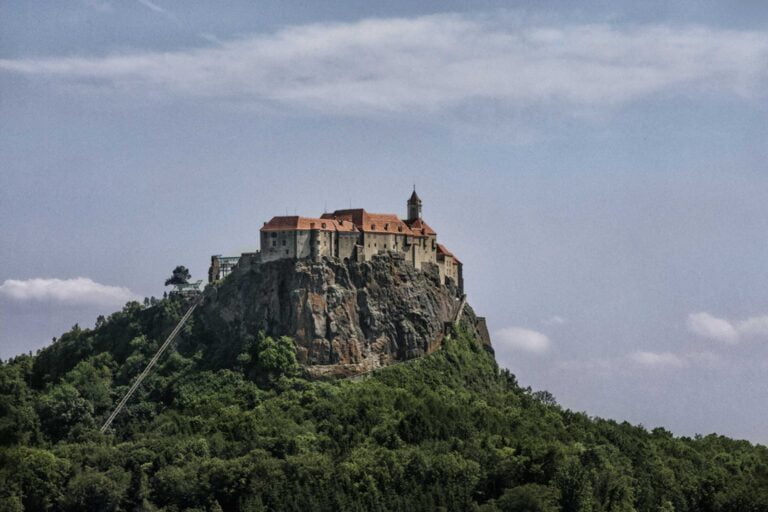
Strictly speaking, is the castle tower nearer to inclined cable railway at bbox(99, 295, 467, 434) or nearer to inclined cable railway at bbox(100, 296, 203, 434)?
inclined cable railway at bbox(99, 295, 467, 434)

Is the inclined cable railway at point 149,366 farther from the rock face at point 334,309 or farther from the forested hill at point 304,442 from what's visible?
the rock face at point 334,309

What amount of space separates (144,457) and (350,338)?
1071 inches

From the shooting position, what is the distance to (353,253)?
142750 millimetres

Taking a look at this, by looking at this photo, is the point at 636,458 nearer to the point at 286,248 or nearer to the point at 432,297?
the point at 432,297

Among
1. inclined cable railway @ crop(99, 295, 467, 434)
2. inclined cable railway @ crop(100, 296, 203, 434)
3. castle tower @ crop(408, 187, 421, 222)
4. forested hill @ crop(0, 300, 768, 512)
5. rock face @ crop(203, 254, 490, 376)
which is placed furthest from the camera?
castle tower @ crop(408, 187, 421, 222)

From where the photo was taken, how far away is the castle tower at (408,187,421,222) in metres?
154

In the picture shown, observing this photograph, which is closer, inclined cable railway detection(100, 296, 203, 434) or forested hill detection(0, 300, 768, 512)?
forested hill detection(0, 300, 768, 512)

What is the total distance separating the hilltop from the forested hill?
7.9 inches

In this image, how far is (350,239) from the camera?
468 feet

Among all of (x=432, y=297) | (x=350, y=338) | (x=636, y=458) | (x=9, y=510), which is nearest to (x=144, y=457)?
(x=9, y=510)

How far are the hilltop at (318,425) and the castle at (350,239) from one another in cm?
171

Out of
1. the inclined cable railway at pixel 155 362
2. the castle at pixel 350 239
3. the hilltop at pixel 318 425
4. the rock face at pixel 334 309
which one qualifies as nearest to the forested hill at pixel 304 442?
the hilltop at pixel 318 425

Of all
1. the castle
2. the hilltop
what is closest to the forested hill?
the hilltop

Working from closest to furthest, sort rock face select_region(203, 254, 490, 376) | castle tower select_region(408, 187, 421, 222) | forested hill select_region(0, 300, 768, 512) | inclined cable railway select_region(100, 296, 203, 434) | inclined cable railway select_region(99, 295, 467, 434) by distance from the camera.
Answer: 1. forested hill select_region(0, 300, 768, 512)
2. inclined cable railway select_region(100, 296, 203, 434)
3. inclined cable railway select_region(99, 295, 467, 434)
4. rock face select_region(203, 254, 490, 376)
5. castle tower select_region(408, 187, 421, 222)
